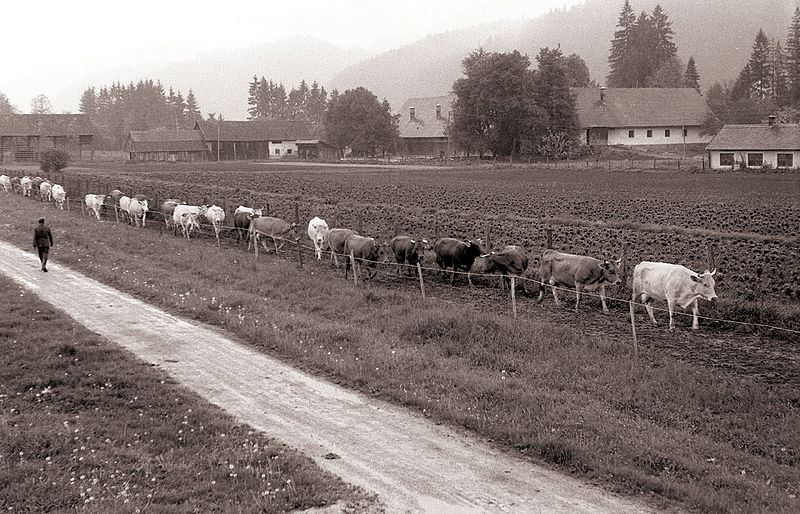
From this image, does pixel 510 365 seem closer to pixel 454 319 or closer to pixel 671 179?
pixel 454 319

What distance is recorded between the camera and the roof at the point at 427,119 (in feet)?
364

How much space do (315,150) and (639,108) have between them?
52.3 m

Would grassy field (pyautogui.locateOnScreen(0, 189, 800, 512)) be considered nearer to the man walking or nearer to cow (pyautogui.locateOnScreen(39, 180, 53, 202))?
the man walking

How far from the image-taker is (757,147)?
68.9 meters

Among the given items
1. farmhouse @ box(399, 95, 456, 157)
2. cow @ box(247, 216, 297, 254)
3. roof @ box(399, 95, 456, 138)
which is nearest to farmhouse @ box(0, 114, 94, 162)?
farmhouse @ box(399, 95, 456, 157)

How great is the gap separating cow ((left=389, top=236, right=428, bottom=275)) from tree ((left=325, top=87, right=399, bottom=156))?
8531 cm

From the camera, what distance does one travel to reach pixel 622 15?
152 m

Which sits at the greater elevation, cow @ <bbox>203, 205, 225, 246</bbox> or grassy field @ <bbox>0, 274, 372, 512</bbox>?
cow @ <bbox>203, 205, 225, 246</bbox>

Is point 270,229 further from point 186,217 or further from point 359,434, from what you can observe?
point 359,434

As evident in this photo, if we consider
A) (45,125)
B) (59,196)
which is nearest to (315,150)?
(45,125)

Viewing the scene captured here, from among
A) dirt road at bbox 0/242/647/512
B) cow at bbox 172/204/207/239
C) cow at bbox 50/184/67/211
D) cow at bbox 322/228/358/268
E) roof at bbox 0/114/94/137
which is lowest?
dirt road at bbox 0/242/647/512

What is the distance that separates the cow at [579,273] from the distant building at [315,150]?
102665 mm

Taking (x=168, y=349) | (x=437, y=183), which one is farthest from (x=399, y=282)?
(x=437, y=183)

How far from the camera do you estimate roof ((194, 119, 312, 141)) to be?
121500 mm
